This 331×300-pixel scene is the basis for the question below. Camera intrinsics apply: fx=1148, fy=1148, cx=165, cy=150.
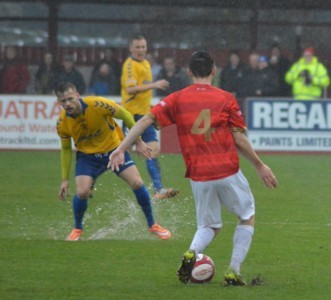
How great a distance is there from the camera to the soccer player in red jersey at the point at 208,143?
845 cm

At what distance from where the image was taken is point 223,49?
25688mm

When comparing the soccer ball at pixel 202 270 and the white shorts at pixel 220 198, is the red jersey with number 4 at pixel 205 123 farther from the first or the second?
the soccer ball at pixel 202 270

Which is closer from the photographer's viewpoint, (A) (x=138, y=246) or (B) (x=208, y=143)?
(B) (x=208, y=143)

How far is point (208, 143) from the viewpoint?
8477 mm

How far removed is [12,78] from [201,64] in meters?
15.6

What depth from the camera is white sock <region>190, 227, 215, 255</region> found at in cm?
854

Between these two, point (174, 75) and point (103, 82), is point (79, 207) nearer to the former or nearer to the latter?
point (174, 75)

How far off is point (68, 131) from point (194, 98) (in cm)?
283

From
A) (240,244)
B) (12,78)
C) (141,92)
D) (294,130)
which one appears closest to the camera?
Answer: (240,244)

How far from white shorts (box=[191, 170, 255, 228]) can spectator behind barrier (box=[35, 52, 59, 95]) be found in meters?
14.8

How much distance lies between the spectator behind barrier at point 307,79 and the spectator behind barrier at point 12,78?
538 cm

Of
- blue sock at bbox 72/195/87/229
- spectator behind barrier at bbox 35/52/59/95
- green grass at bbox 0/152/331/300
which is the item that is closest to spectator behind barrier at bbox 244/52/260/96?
spectator behind barrier at bbox 35/52/59/95

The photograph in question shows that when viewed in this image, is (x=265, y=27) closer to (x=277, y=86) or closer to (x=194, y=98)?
(x=277, y=86)

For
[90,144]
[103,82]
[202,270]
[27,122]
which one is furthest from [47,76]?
[202,270]
